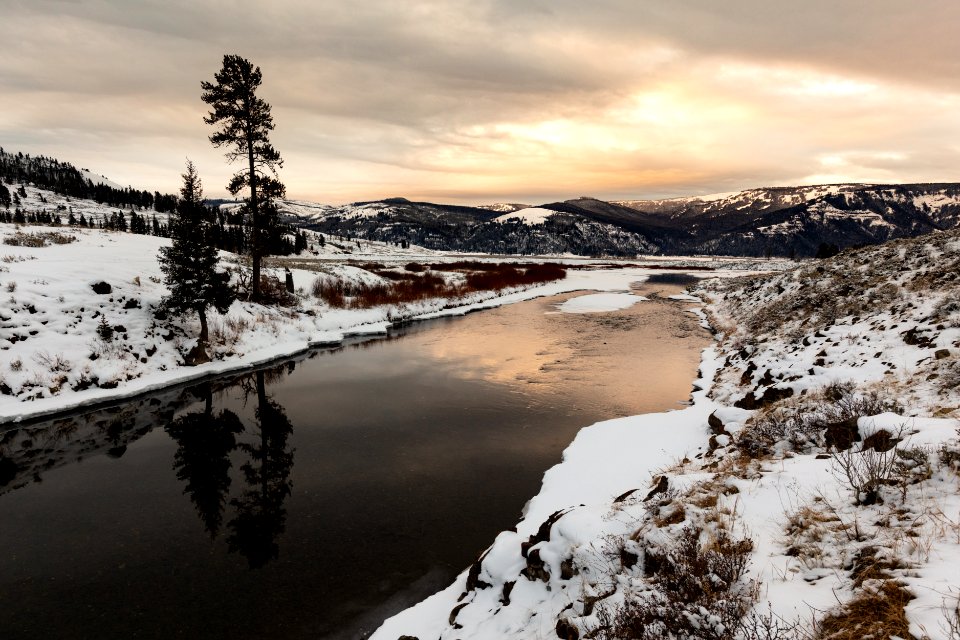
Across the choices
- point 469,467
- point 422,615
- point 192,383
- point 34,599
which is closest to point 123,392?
point 192,383

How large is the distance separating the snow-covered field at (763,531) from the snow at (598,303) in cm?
2717

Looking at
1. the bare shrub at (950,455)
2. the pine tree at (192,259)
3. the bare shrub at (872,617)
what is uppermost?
the pine tree at (192,259)

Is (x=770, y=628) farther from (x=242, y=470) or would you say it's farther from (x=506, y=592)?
(x=242, y=470)

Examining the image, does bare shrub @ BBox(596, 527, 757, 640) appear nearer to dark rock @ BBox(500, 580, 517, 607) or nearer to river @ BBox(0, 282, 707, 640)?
dark rock @ BBox(500, 580, 517, 607)

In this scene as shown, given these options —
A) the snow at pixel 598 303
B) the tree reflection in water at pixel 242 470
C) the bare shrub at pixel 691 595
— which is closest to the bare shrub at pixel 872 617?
the bare shrub at pixel 691 595

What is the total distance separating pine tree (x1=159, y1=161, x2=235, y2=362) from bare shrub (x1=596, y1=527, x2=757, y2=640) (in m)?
19.6

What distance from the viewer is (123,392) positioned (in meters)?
16.3

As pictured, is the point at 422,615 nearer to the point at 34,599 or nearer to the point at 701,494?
the point at 701,494

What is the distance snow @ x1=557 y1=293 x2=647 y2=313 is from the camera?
38.7 meters

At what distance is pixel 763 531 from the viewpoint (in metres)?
4.94

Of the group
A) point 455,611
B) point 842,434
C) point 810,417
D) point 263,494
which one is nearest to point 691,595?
point 455,611

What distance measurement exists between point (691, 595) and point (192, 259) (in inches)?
825

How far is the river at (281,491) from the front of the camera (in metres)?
6.90

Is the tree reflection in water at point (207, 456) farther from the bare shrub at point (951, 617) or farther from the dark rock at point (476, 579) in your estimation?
the bare shrub at point (951, 617)
